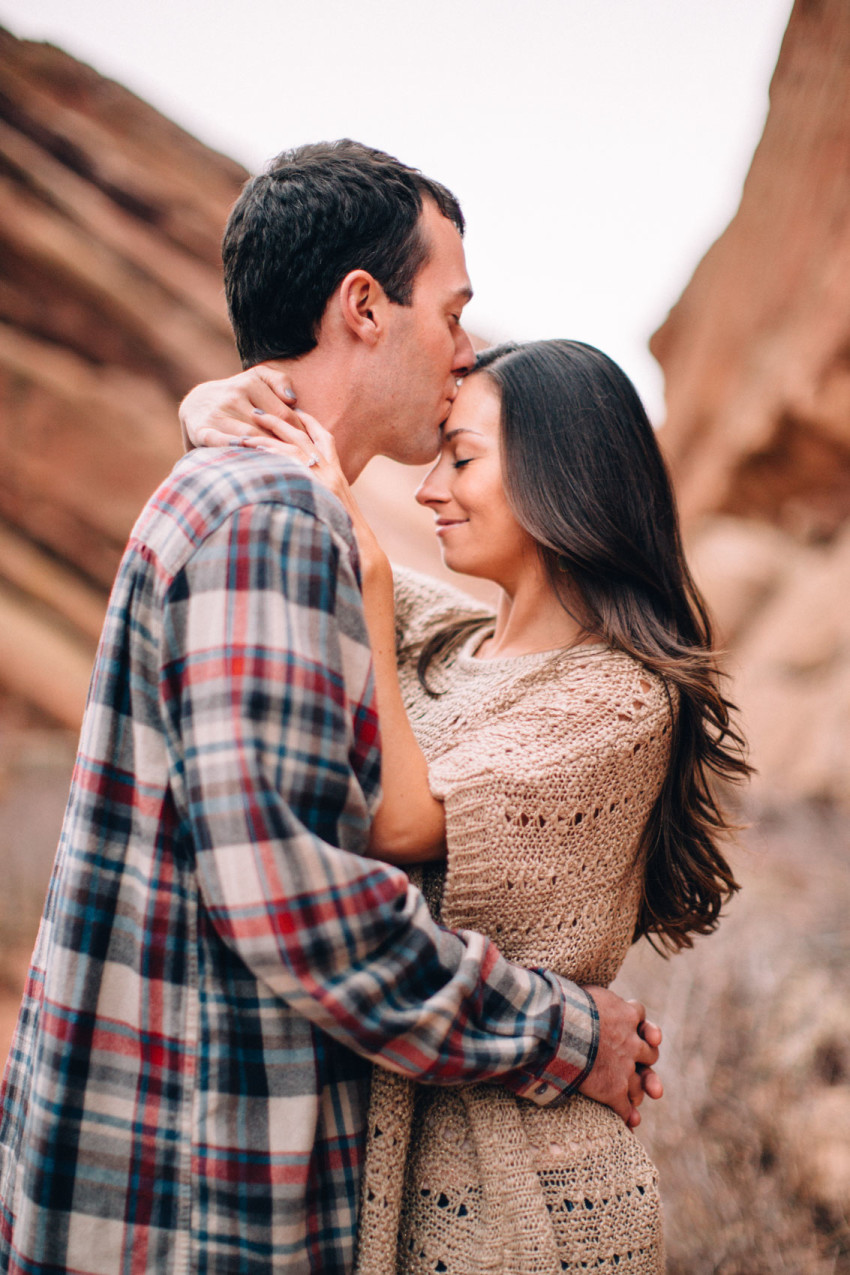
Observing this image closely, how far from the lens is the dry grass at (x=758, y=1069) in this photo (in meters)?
2.60

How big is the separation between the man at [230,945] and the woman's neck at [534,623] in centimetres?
63

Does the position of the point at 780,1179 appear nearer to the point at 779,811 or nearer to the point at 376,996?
the point at 376,996

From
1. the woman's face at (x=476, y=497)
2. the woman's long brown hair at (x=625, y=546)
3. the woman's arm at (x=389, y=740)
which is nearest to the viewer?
the woman's arm at (x=389, y=740)

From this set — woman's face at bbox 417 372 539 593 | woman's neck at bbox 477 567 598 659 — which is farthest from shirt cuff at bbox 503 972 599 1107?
woman's face at bbox 417 372 539 593

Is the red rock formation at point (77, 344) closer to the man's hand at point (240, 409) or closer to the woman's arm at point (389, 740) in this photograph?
the man's hand at point (240, 409)

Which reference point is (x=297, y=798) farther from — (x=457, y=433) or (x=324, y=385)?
(x=457, y=433)

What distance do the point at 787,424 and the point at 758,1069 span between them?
6453 millimetres

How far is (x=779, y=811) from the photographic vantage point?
216 inches

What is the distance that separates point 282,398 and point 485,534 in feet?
1.68

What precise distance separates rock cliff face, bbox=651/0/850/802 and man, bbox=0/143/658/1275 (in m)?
4.83

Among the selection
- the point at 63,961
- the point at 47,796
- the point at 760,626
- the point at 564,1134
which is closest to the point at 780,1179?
the point at 564,1134

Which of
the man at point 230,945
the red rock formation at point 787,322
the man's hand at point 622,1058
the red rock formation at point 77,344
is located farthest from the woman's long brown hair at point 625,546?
the red rock formation at point 787,322

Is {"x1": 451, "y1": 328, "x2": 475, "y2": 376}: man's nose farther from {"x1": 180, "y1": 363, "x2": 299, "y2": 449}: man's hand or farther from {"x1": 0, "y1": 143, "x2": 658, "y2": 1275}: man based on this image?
{"x1": 0, "y1": 143, "x2": 658, "y2": 1275}: man

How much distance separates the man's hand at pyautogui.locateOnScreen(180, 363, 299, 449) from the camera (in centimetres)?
137
